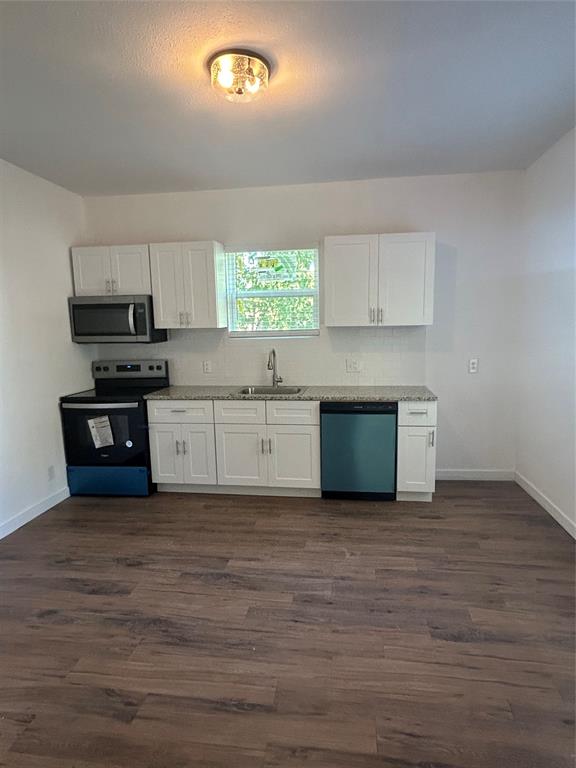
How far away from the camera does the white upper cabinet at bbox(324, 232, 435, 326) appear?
3539 mm

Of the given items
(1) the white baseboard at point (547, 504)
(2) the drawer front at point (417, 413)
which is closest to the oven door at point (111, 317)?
(2) the drawer front at point (417, 413)

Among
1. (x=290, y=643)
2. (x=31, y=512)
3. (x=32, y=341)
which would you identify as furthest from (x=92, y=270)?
(x=290, y=643)

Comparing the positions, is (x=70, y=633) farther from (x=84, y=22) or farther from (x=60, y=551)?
(x=84, y=22)

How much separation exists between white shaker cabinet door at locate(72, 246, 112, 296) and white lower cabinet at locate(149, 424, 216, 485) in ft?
4.41

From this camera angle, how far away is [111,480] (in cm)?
383

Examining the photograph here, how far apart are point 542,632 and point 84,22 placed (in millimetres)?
3321

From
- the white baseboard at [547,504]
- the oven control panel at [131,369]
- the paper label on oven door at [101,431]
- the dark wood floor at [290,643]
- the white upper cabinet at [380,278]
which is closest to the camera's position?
the dark wood floor at [290,643]

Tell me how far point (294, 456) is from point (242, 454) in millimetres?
449

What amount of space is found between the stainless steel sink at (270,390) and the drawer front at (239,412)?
19cm

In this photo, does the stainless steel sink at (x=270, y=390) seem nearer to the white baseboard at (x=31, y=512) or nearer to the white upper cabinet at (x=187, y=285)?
the white upper cabinet at (x=187, y=285)

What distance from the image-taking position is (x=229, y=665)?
1.93 m

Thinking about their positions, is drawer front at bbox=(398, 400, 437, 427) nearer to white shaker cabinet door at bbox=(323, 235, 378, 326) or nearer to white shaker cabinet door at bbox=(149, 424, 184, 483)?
white shaker cabinet door at bbox=(323, 235, 378, 326)

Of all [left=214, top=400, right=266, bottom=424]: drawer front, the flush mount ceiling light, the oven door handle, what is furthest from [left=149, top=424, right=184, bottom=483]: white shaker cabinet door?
the flush mount ceiling light

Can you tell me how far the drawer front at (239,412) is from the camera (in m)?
3.65
